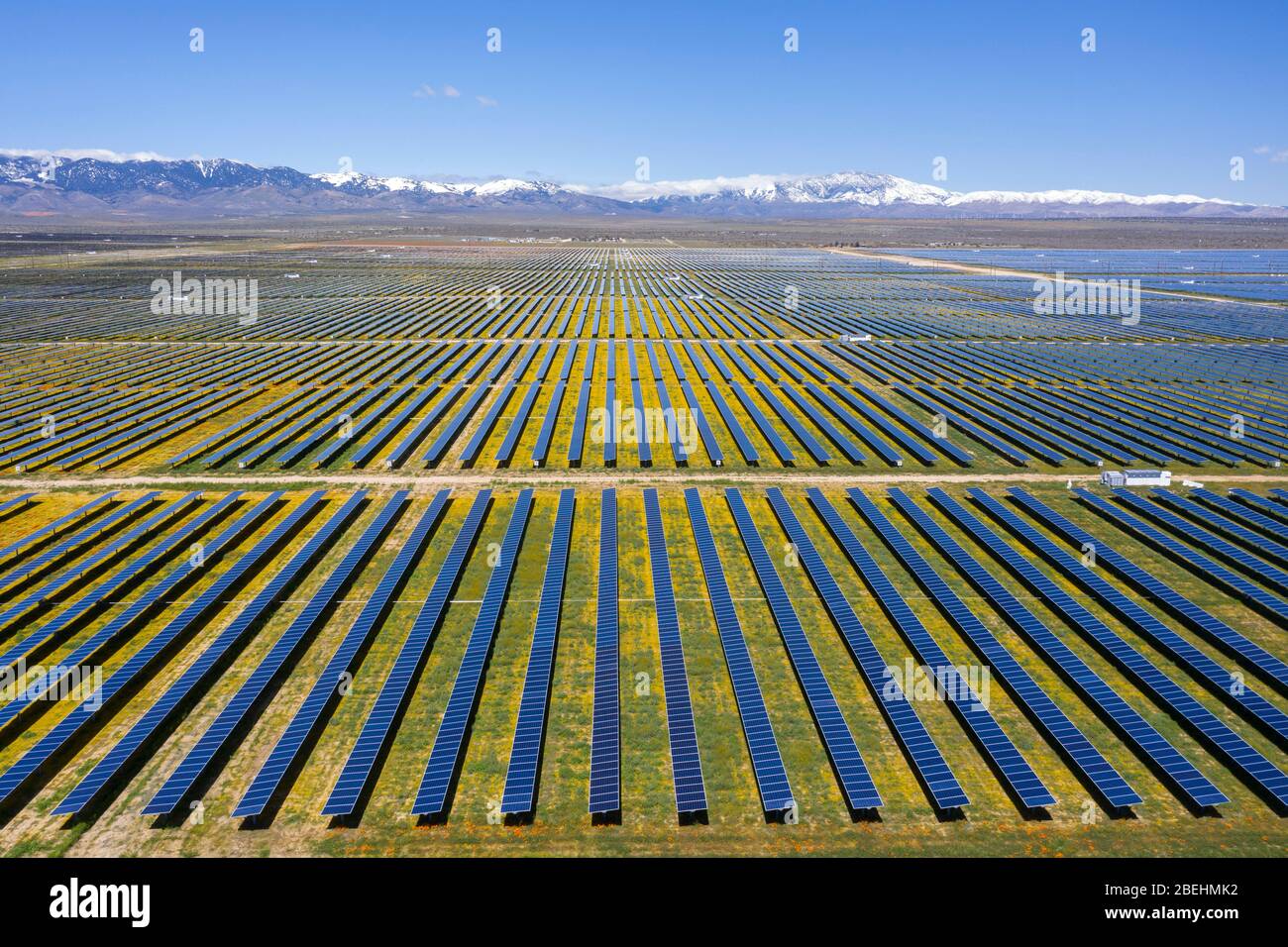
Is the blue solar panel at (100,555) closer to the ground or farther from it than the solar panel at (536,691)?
farther from it

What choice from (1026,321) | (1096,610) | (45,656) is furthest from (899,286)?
(45,656)

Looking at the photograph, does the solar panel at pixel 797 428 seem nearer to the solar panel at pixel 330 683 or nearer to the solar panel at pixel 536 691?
the solar panel at pixel 536 691

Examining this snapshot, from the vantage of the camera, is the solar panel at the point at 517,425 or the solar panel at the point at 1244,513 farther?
the solar panel at the point at 517,425

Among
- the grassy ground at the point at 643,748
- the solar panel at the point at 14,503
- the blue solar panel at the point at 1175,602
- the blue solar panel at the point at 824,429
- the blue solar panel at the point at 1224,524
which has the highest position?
the blue solar panel at the point at 824,429

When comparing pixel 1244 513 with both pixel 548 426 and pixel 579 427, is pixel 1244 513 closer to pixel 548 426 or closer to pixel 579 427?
pixel 579 427

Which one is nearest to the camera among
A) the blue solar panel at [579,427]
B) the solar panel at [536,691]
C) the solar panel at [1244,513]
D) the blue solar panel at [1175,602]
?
the solar panel at [536,691]

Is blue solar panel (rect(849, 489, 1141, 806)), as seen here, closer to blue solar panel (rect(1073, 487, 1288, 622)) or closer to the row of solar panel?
the row of solar panel

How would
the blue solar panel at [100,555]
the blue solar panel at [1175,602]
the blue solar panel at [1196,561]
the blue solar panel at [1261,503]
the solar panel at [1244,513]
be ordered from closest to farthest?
the blue solar panel at [1175,602] < the blue solar panel at [100,555] < the blue solar panel at [1196,561] < the solar panel at [1244,513] < the blue solar panel at [1261,503]

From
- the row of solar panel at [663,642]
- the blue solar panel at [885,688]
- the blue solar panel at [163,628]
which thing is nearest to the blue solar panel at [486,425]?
the row of solar panel at [663,642]

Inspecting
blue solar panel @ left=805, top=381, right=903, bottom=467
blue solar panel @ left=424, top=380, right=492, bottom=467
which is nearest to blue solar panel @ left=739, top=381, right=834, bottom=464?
blue solar panel @ left=805, top=381, right=903, bottom=467
